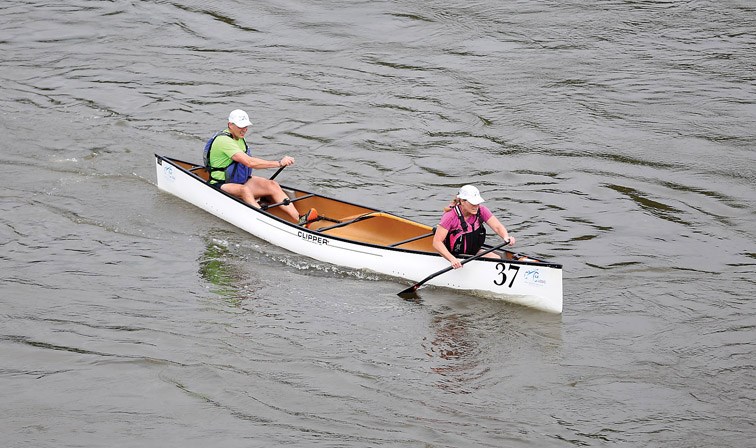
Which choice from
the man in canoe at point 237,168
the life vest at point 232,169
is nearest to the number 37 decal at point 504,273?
the man in canoe at point 237,168

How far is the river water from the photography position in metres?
9.92

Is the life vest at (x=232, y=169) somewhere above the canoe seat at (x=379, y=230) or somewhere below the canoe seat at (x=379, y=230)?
above

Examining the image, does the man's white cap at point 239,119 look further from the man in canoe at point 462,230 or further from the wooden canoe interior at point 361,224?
the man in canoe at point 462,230

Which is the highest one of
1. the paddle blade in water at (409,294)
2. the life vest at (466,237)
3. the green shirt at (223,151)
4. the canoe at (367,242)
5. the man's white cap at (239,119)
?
the man's white cap at (239,119)

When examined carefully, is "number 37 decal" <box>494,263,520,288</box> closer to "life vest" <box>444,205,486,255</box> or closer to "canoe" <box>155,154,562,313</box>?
"canoe" <box>155,154,562,313</box>

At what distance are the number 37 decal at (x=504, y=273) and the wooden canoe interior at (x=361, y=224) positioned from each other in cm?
129

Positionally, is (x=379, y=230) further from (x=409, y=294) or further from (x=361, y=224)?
(x=409, y=294)

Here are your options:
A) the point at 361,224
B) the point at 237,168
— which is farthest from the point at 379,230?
the point at 237,168

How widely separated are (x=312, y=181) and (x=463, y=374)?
627 cm

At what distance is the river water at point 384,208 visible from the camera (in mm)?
9922

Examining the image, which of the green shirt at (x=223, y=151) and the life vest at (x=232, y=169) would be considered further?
the life vest at (x=232, y=169)

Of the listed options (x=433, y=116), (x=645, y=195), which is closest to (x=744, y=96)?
(x=645, y=195)

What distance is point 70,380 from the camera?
10289mm

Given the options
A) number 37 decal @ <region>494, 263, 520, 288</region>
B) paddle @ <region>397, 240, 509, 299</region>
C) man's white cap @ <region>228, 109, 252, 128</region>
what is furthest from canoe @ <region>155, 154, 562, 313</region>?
man's white cap @ <region>228, 109, 252, 128</region>
